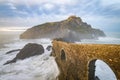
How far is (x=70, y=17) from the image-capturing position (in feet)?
349

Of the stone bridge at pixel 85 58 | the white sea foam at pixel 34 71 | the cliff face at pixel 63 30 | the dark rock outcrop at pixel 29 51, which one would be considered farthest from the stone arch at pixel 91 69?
the cliff face at pixel 63 30

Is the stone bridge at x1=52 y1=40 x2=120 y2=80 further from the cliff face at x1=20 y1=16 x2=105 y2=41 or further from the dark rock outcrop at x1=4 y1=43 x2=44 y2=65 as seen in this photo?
the cliff face at x1=20 y1=16 x2=105 y2=41

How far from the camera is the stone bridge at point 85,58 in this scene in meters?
14.5

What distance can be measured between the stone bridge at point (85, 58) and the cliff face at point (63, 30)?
66.1 m

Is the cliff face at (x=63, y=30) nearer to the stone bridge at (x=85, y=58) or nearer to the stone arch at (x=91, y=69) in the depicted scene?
the stone bridge at (x=85, y=58)

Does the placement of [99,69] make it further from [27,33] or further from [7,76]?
[27,33]

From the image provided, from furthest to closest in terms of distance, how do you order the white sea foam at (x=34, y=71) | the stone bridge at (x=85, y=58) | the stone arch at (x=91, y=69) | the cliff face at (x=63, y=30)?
the cliff face at (x=63, y=30) < the white sea foam at (x=34, y=71) < the stone arch at (x=91, y=69) < the stone bridge at (x=85, y=58)

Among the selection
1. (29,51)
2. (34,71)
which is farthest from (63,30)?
(34,71)

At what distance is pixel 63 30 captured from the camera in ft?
318

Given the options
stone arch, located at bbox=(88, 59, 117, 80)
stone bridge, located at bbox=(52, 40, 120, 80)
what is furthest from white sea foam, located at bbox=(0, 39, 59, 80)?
stone arch, located at bbox=(88, 59, 117, 80)

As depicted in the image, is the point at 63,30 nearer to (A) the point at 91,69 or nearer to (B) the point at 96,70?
(B) the point at 96,70

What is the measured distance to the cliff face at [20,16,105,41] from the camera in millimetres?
97875

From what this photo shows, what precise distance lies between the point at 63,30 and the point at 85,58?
7826cm

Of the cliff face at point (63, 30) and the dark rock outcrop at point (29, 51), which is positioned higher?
the cliff face at point (63, 30)
